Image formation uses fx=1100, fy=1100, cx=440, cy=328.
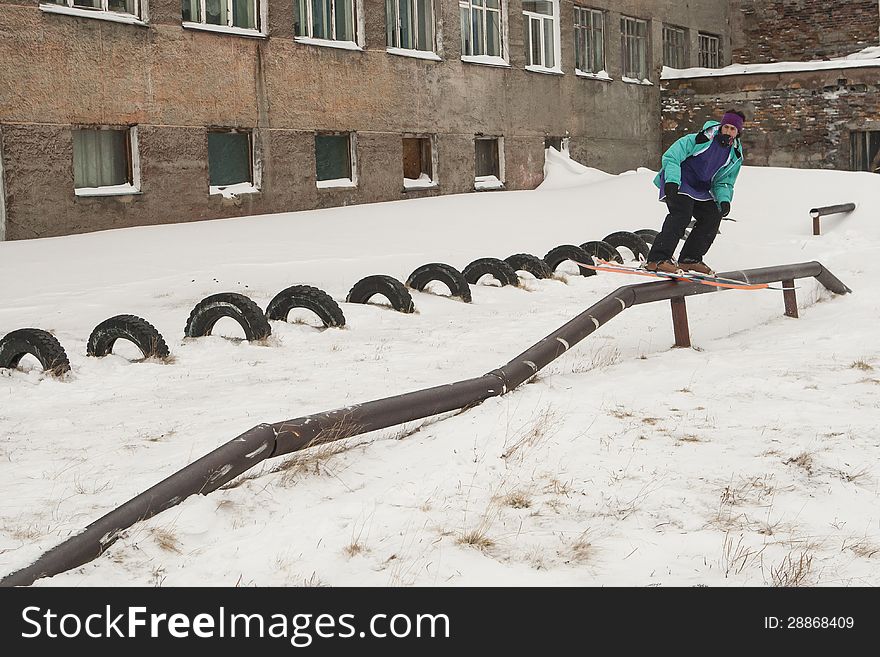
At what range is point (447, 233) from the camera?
1705cm

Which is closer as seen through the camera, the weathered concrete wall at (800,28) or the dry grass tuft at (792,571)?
the dry grass tuft at (792,571)

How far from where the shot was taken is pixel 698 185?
34.4ft

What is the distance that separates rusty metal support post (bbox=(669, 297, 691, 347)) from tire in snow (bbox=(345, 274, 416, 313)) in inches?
115

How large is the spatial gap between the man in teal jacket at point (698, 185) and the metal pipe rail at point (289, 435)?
2183mm

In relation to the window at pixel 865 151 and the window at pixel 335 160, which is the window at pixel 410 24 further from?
the window at pixel 865 151

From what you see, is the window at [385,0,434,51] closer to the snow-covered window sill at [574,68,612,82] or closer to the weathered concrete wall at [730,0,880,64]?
the snow-covered window sill at [574,68,612,82]

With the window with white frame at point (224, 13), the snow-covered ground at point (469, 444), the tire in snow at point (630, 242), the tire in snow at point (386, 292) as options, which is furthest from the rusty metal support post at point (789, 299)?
the window with white frame at point (224, 13)

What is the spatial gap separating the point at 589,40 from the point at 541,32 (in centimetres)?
219

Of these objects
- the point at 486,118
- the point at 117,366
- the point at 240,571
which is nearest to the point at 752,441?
the point at 240,571

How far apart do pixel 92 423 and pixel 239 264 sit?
7.31m

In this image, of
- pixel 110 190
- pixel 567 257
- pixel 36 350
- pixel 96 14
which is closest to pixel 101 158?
pixel 110 190

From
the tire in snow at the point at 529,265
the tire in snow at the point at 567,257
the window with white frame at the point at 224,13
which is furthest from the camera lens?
the window with white frame at the point at 224,13

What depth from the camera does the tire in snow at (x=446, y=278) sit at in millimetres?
11812

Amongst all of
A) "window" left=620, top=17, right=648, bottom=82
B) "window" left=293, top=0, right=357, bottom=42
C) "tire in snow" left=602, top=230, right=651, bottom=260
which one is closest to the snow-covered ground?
"tire in snow" left=602, top=230, right=651, bottom=260
